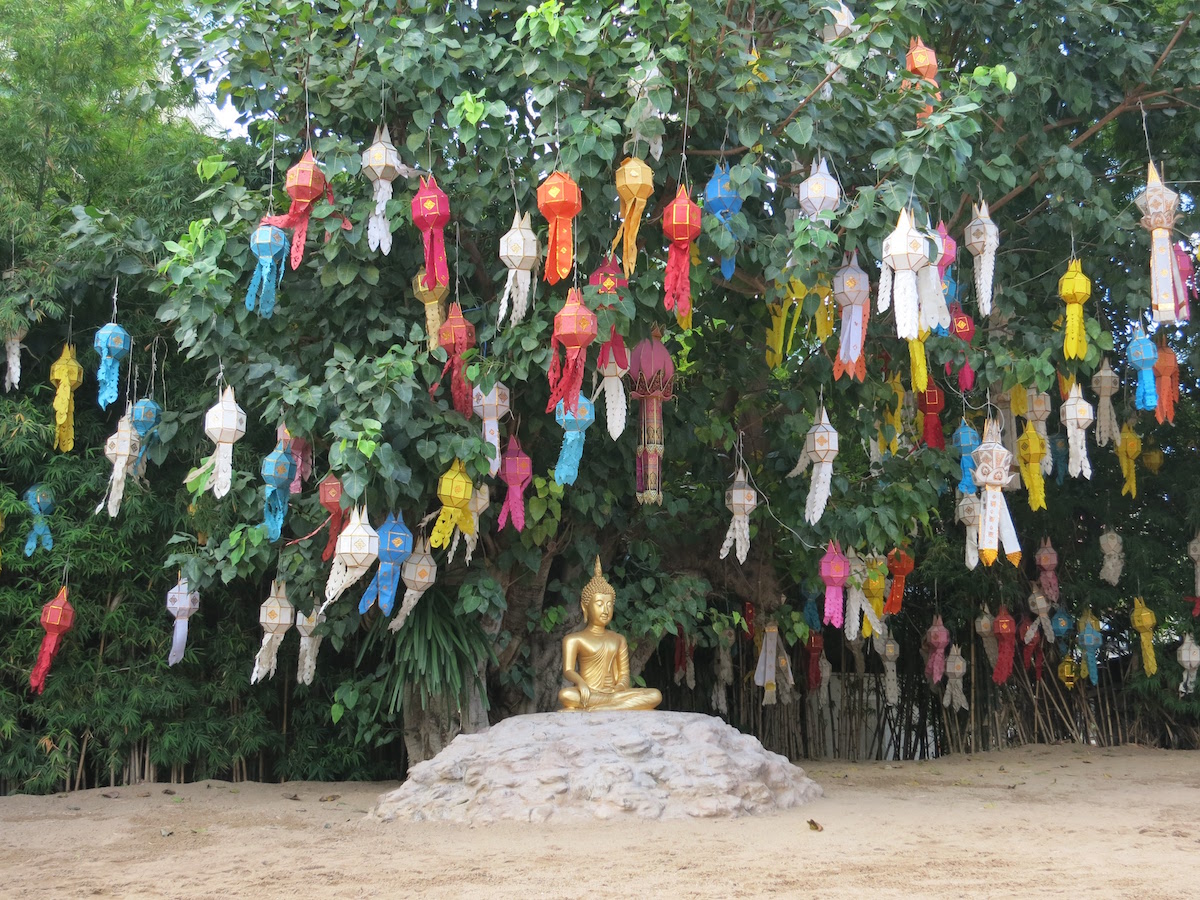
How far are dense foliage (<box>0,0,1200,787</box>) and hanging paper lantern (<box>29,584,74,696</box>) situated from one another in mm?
268

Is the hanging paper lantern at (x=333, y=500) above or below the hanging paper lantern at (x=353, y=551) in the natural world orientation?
above

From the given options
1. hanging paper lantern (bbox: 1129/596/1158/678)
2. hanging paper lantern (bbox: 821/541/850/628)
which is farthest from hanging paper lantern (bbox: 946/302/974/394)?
hanging paper lantern (bbox: 1129/596/1158/678)

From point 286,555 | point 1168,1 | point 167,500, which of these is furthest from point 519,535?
point 1168,1

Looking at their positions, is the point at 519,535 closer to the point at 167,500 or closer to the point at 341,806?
the point at 341,806

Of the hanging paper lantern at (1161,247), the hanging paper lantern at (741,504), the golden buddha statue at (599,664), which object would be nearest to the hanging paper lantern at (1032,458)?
the hanging paper lantern at (1161,247)

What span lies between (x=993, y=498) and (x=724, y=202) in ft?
7.10

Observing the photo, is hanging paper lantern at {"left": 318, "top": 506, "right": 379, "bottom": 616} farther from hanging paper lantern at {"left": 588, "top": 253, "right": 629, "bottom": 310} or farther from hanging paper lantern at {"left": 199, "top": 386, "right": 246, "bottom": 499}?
hanging paper lantern at {"left": 588, "top": 253, "right": 629, "bottom": 310}

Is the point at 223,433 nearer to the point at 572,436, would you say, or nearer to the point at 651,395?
the point at 572,436

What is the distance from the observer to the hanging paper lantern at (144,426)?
611 centimetres

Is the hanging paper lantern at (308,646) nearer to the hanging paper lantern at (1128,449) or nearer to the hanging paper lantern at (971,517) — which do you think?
the hanging paper lantern at (971,517)

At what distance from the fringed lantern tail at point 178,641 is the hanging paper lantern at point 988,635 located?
201 inches

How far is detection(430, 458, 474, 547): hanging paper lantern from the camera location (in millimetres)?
5453

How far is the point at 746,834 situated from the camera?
468 centimetres

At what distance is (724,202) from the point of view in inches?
206
